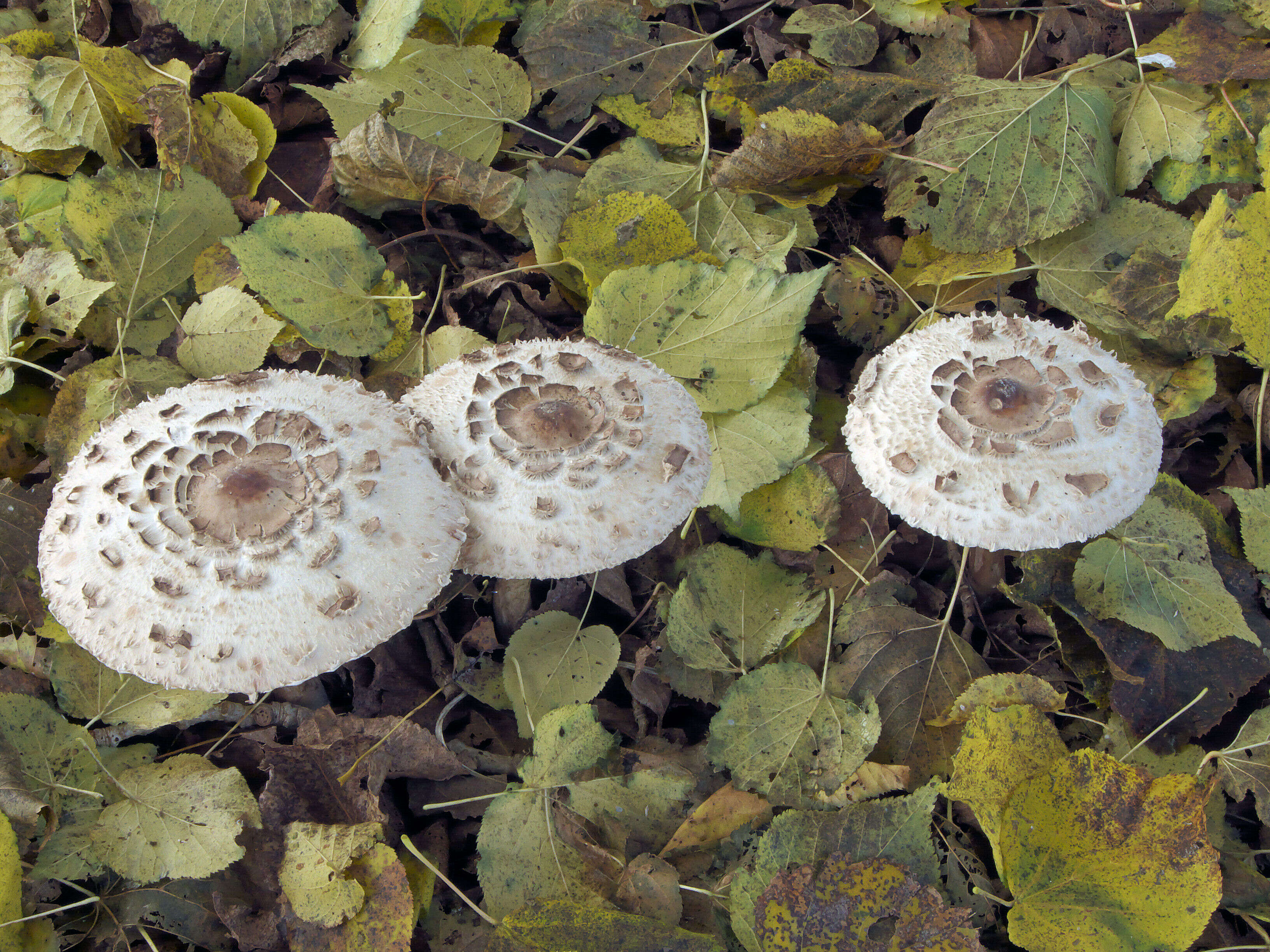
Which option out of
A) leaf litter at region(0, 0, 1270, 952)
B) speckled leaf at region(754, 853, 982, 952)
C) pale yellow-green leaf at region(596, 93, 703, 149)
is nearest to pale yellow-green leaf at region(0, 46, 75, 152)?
leaf litter at region(0, 0, 1270, 952)

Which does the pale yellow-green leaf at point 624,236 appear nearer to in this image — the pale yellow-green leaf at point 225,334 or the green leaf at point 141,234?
the pale yellow-green leaf at point 225,334

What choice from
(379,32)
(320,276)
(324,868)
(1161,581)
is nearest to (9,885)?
(324,868)

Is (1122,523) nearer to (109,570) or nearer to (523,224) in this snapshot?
(523,224)

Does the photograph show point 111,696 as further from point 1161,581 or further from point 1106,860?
point 1161,581

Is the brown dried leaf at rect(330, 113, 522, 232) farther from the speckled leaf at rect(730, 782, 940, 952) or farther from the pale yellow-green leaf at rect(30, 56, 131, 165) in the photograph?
the speckled leaf at rect(730, 782, 940, 952)

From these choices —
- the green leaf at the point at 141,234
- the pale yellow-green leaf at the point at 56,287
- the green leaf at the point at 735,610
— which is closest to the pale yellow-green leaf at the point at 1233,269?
the green leaf at the point at 735,610
